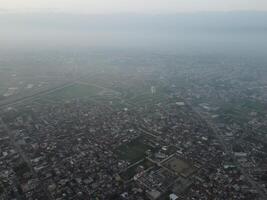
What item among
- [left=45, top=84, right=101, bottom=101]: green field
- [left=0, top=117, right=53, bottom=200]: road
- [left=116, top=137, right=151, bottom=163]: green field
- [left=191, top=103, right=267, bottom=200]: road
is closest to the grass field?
[left=116, top=137, right=151, bottom=163]: green field

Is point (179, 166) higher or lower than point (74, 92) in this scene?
lower

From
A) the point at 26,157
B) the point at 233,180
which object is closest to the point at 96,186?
the point at 26,157

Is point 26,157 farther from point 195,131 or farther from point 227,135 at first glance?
point 227,135

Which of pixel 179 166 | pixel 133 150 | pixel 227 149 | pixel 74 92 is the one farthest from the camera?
pixel 74 92

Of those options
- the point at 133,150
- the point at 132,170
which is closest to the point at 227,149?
the point at 133,150

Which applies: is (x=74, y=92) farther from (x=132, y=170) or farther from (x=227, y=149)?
(x=227, y=149)

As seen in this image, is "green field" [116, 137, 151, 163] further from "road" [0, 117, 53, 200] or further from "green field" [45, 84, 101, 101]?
"green field" [45, 84, 101, 101]
